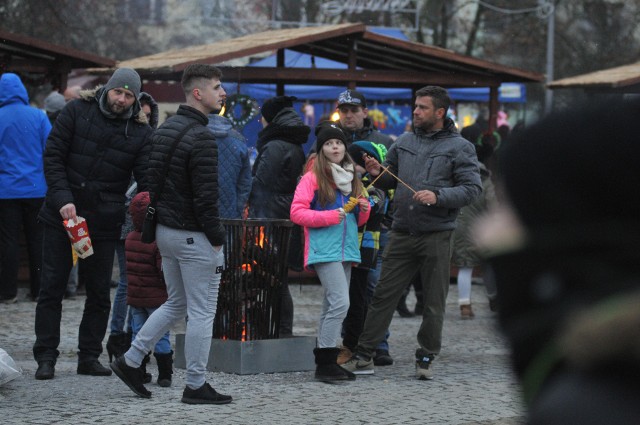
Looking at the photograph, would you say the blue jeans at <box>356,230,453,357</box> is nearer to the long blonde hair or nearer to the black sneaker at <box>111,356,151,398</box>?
the long blonde hair

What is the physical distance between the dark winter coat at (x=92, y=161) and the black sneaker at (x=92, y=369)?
833 millimetres

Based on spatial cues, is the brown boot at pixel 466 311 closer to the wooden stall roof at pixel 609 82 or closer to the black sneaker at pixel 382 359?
the black sneaker at pixel 382 359

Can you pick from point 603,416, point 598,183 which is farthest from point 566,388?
point 598,183

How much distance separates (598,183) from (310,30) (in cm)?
1309

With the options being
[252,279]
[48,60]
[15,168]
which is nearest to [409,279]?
[252,279]

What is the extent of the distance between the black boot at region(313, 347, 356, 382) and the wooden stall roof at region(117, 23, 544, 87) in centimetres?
548

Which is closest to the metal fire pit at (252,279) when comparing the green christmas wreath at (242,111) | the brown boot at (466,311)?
the brown boot at (466,311)

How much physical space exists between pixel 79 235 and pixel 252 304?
4.54 feet

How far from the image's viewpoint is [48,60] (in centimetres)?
1552

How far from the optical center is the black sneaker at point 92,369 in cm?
802

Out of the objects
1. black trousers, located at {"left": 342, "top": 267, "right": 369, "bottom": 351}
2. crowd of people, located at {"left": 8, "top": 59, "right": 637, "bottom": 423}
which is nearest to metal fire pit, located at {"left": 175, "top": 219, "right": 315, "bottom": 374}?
crowd of people, located at {"left": 8, "top": 59, "right": 637, "bottom": 423}

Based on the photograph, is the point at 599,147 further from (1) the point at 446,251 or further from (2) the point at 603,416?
(1) the point at 446,251

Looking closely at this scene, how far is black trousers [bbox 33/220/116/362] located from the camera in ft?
25.7

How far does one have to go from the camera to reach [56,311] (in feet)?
26.1
